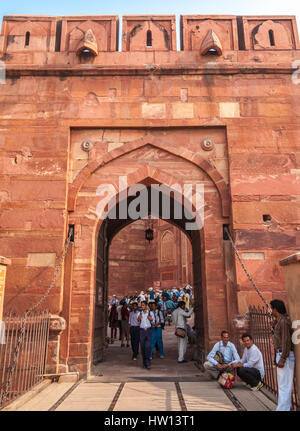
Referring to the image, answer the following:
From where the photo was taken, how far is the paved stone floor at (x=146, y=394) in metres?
4.30

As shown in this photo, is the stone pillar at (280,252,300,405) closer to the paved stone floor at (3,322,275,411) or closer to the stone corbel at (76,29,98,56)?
the paved stone floor at (3,322,275,411)

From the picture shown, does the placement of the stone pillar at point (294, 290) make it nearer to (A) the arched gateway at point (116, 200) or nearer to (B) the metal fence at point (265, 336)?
(B) the metal fence at point (265, 336)

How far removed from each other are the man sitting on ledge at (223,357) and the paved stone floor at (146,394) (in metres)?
0.26

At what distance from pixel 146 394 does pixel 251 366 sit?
60.6 inches

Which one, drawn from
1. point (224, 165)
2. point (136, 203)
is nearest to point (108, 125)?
point (224, 165)

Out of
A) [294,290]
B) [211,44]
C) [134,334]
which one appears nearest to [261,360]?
[294,290]

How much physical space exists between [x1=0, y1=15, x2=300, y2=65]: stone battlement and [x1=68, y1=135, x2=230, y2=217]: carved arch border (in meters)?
1.82

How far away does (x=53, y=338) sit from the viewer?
19.8 feet

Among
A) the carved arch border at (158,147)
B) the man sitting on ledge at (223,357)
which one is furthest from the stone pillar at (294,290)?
the carved arch border at (158,147)

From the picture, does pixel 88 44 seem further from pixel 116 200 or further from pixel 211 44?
pixel 116 200

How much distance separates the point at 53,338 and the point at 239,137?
16.6 ft

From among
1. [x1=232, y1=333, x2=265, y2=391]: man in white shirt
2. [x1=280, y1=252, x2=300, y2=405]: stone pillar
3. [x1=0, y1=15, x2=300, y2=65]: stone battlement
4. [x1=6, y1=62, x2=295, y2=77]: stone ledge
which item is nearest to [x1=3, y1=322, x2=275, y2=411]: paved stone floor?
[x1=232, y1=333, x2=265, y2=391]: man in white shirt

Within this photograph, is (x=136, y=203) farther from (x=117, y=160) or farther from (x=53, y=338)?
(x=53, y=338)

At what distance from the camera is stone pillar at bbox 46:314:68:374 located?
5.93 metres
